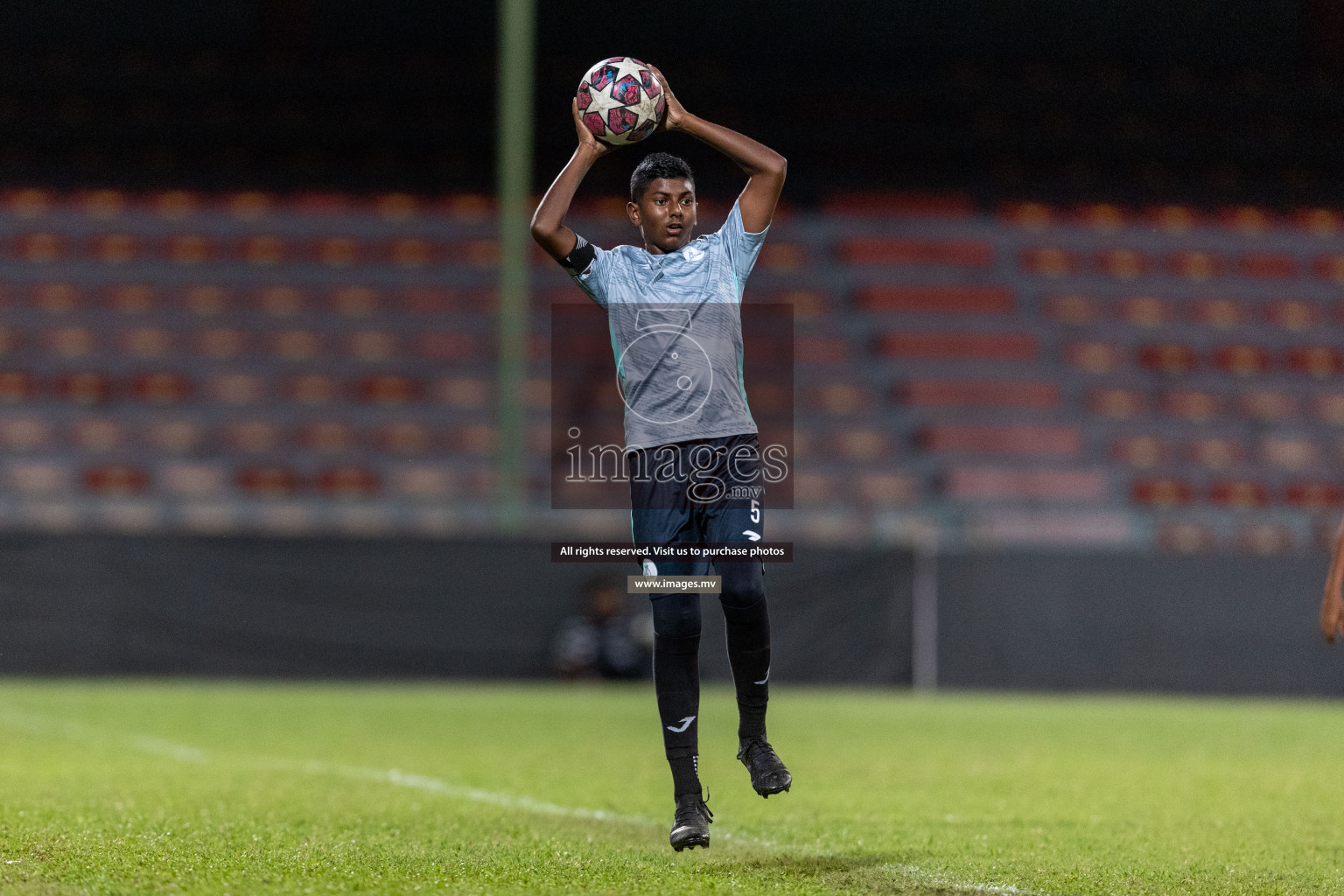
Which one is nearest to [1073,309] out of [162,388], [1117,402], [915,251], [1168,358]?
[1168,358]

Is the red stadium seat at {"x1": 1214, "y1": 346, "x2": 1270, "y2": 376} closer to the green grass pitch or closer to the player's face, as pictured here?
the green grass pitch

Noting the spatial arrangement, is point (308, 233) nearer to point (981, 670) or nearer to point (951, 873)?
point (981, 670)

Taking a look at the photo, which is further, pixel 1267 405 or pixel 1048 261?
pixel 1048 261

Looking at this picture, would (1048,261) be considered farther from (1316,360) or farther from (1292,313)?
(1316,360)

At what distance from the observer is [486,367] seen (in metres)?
17.6

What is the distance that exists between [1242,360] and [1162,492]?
8.53ft

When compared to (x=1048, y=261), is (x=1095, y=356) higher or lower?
lower

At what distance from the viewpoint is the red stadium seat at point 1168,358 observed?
18234mm

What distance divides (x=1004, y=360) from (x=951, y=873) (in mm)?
14100

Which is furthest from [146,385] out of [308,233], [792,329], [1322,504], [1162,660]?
[1322,504]

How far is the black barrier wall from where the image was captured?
1302 centimetres

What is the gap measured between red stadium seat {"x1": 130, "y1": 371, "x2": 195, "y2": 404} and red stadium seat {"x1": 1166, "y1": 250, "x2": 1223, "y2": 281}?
11.6 meters

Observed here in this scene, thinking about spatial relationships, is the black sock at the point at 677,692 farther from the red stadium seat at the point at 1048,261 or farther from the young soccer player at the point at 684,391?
the red stadium seat at the point at 1048,261

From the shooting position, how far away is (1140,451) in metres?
17.2
